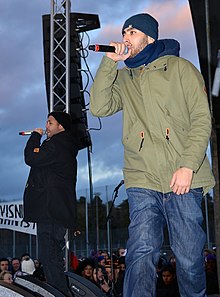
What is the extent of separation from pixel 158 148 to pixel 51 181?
55.4 inches

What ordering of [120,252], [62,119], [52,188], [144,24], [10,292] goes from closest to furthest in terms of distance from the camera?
1. [10,292]
2. [144,24]
3. [52,188]
4. [62,119]
5. [120,252]

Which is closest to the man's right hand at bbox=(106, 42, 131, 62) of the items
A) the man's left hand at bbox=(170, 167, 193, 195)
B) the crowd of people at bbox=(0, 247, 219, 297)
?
the man's left hand at bbox=(170, 167, 193, 195)

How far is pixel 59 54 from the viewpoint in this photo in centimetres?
543

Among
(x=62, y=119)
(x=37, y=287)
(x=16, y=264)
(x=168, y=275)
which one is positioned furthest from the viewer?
(x=16, y=264)

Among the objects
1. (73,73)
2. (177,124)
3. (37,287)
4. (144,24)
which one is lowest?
(37,287)

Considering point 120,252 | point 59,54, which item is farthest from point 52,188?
point 120,252

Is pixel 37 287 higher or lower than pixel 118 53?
lower

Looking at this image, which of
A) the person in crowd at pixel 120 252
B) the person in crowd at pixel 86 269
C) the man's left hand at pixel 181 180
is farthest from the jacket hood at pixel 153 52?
the person in crowd at pixel 120 252

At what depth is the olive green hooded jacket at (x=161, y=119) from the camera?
6.77ft

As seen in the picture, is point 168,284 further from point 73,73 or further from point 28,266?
point 73,73

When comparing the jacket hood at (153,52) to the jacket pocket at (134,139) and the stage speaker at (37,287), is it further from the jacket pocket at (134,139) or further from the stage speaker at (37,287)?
the stage speaker at (37,287)

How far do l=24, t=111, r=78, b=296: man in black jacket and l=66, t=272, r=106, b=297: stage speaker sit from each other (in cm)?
18

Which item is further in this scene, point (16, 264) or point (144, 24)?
point (16, 264)

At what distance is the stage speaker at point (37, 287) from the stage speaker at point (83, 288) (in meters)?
0.64
